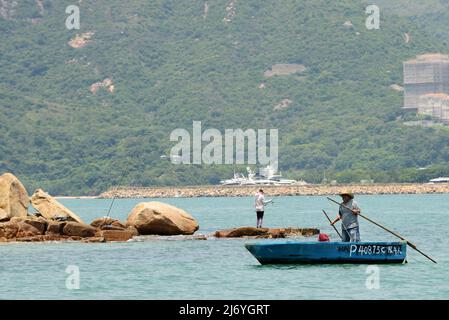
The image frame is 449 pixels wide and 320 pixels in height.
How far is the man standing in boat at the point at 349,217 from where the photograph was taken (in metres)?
44.6

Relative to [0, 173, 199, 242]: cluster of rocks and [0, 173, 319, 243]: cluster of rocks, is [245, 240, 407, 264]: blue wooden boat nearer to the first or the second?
[0, 173, 319, 243]: cluster of rocks

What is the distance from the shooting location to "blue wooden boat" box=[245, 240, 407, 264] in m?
45.7

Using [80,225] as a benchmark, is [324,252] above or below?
below

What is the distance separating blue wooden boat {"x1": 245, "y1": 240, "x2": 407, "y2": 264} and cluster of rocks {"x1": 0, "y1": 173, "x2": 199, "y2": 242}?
1594 centimetres

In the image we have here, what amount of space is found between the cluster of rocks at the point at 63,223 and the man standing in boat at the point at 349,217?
18029 millimetres

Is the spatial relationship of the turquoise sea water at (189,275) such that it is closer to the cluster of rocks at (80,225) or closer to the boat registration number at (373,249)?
the boat registration number at (373,249)

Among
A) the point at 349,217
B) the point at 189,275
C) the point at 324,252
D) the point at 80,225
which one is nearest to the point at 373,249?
the point at 324,252

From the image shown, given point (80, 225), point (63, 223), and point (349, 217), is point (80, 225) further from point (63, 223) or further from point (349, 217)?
point (349, 217)

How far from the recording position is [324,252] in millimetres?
45969

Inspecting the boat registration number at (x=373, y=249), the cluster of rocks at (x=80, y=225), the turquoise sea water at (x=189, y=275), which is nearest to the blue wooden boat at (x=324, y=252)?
the boat registration number at (x=373, y=249)

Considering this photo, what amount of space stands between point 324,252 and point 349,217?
70.8 inches
